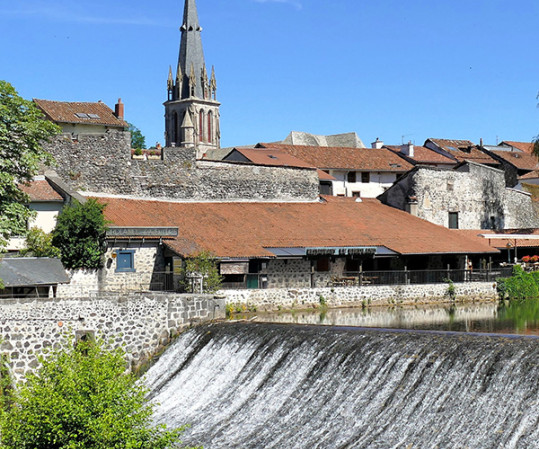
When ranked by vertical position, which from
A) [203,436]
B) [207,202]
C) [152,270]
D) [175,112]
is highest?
[175,112]

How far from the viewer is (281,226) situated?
4234cm

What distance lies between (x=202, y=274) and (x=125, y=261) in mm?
4096

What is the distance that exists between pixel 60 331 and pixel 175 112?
93.0 metres

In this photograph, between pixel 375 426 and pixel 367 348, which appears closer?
pixel 375 426

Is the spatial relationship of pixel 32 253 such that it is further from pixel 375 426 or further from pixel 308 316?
pixel 375 426

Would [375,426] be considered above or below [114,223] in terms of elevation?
below

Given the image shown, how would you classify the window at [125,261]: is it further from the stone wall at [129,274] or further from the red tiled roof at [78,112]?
the red tiled roof at [78,112]

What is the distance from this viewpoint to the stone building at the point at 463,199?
172 feet

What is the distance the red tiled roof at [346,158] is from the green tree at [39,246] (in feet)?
86.7

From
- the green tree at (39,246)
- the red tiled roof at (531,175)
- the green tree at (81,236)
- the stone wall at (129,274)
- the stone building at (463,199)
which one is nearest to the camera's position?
the green tree at (39,246)

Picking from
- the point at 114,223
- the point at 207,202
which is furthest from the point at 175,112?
the point at 114,223

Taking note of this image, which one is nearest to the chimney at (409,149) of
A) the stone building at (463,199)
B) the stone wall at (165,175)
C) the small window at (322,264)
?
the stone building at (463,199)

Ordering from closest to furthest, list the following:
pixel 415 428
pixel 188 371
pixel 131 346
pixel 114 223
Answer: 1. pixel 415 428
2. pixel 188 371
3. pixel 131 346
4. pixel 114 223

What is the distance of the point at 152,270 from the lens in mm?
36906
